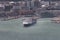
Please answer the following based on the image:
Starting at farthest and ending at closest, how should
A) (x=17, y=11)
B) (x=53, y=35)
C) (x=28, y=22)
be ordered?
(x=17, y=11) → (x=28, y=22) → (x=53, y=35)

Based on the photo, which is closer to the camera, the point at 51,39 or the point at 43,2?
the point at 51,39

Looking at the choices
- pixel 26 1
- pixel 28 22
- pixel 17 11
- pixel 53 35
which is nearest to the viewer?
pixel 53 35

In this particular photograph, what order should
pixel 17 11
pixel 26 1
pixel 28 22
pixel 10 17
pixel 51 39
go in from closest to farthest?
1. pixel 51 39
2. pixel 28 22
3. pixel 10 17
4. pixel 17 11
5. pixel 26 1

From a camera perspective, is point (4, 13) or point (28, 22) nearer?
point (28, 22)

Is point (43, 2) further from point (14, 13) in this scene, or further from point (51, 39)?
point (51, 39)

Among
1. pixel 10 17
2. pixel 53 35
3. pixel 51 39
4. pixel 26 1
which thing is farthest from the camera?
pixel 26 1

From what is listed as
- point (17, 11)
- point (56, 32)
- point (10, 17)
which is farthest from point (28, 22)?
point (17, 11)

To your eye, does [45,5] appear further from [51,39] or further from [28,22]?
[51,39]

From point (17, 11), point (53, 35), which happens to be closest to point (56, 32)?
point (53, 35)
